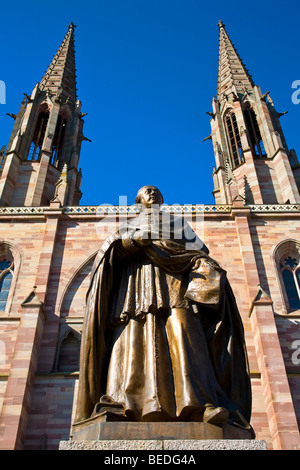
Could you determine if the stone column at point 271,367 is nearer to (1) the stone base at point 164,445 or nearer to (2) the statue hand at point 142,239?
(2) the statue hand at point 142,239

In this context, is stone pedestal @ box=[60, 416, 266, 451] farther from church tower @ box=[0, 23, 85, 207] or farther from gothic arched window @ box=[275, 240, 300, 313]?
church tower @ box=[0, 23, 85, 207]

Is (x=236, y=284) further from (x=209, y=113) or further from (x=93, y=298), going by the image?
(x=209, y=113)

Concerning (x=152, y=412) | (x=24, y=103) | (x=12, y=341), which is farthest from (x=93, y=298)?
(x=24, y=103)

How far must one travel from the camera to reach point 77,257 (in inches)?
610

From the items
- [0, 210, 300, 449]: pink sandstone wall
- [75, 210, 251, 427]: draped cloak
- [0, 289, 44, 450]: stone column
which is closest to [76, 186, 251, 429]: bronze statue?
[75, 210, 251, 427]: draped cloak

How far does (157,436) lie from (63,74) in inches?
1180

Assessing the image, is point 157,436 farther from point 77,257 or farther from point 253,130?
point 253,130

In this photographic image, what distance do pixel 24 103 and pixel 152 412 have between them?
84.8 feet

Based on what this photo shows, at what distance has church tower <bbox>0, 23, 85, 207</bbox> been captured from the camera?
21.0m

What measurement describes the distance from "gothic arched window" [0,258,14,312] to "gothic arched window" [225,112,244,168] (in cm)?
1297

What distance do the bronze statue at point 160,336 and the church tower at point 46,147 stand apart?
1408cm
